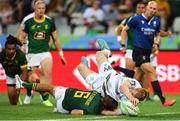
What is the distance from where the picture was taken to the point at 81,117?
14.4 meters

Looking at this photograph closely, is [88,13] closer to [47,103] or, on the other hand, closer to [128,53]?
[128,53]

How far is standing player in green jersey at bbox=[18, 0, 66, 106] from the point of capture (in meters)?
18.8

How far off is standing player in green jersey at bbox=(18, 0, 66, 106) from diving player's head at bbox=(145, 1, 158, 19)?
2.31 meters

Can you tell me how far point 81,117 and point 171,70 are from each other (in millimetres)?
8626

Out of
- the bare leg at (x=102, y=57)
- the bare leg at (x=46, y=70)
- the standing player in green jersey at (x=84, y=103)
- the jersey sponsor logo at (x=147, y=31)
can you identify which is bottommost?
the bare leg at (x=46, y=70)

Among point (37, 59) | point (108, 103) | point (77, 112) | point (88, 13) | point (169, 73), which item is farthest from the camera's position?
point (88, 13)

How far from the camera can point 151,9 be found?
709 inches

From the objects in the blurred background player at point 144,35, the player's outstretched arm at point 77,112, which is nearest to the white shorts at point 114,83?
the player's outstretched arm at point 77,112

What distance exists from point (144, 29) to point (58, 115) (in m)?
4.35

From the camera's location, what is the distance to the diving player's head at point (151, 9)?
1794 cm

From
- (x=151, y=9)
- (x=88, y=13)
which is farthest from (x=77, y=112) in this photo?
(x=88, y=13)

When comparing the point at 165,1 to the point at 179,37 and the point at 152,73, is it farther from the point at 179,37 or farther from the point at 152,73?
the point at 152,73

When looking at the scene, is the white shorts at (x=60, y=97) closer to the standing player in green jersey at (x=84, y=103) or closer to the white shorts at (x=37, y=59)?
the standing player in green jersey at (x=84, y=103)

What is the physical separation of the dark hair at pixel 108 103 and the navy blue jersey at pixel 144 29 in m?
3.93
